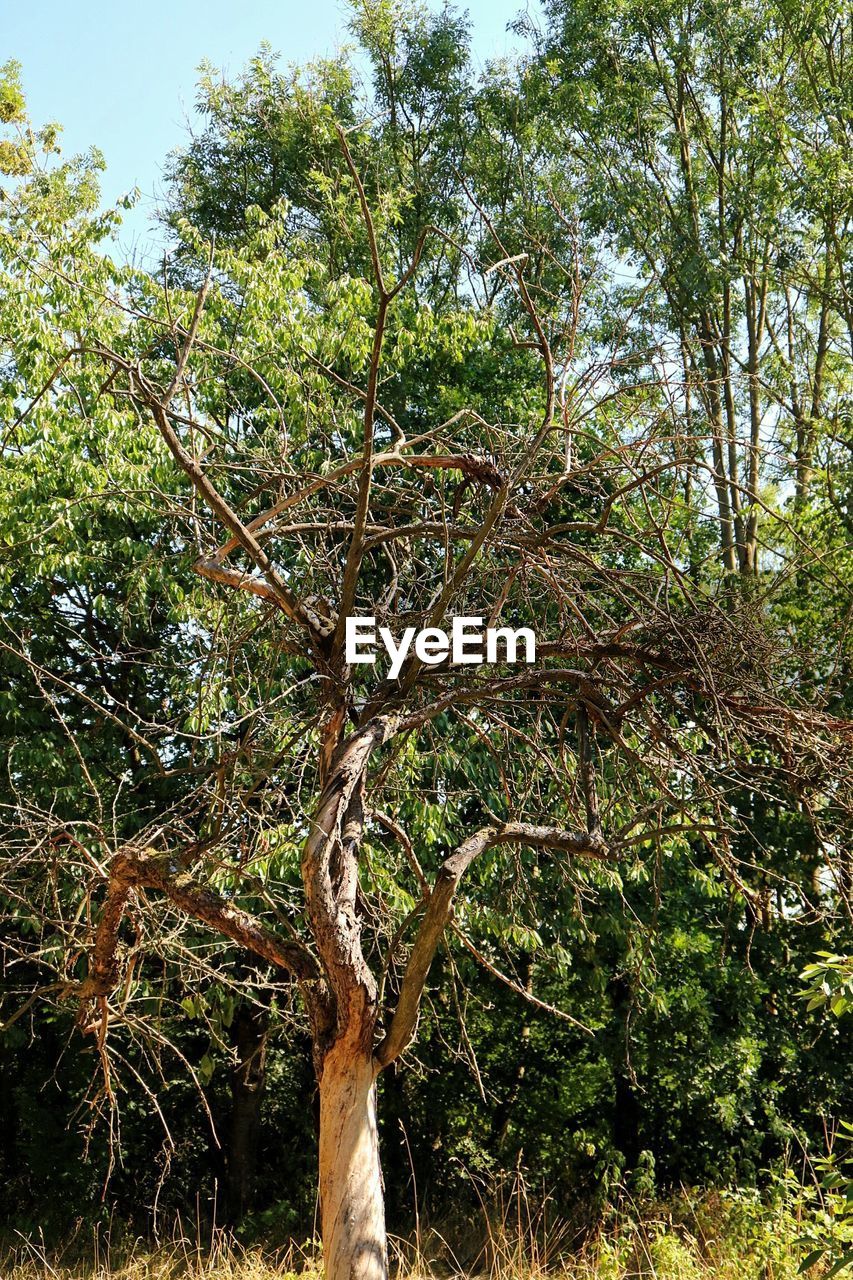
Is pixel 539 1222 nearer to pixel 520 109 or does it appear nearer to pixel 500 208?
pixel 500 208

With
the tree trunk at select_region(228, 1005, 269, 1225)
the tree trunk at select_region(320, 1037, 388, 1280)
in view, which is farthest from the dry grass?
the tree trunk at select_region(320, 1037, 388, 1280)

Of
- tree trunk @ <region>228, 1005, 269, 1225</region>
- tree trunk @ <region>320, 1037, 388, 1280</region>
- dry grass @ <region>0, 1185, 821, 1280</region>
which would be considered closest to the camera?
tree trunk @ <region>320, 1037, 388, 1280</region>

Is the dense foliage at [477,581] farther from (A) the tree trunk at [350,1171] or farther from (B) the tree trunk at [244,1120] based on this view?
(A) the tree trunk at [350,1171]

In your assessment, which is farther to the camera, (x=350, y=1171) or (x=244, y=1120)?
(x=244, y=1120)

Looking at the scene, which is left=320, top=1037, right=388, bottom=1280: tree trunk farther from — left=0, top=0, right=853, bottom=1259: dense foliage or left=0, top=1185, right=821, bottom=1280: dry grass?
left=0, top=1185, right=821, bottom=1280: dry grass

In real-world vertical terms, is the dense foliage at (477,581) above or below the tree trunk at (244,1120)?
above

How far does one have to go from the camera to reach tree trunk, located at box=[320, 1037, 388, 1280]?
2768 mm

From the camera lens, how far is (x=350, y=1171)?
9.27ft

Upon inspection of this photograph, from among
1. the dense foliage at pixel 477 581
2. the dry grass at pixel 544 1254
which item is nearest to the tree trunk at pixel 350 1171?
the dense foliage at pixel 477 581

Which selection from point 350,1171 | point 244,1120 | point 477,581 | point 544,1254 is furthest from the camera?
point 244,1120

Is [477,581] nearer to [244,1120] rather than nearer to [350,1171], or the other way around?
[350,1171]

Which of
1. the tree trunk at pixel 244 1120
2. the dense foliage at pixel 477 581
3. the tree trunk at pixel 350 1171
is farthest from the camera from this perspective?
the tree trunk at pixel 244 1120

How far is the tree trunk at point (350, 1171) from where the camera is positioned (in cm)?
277

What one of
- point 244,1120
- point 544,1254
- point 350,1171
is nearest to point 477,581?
point 350,1171
